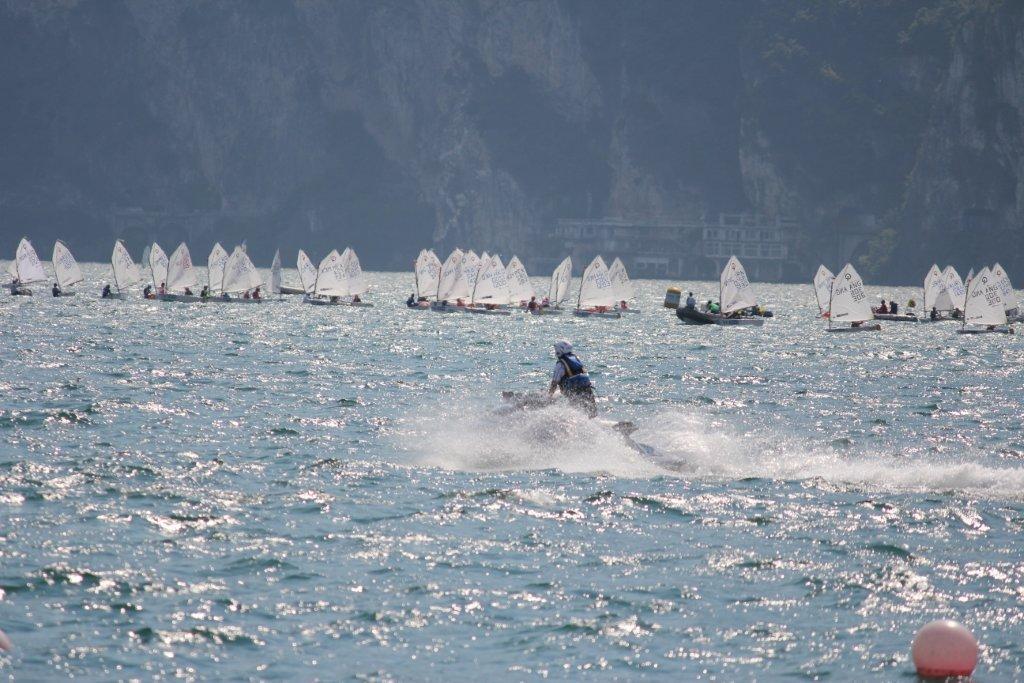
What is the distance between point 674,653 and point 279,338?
55263 mm

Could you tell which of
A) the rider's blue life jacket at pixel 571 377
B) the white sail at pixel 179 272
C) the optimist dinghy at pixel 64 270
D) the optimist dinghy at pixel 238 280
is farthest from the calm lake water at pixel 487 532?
the optimist dinghy at pixel 64 270

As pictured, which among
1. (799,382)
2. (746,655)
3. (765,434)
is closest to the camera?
(746,655)

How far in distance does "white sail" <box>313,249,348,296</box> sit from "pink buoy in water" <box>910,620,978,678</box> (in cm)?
9211

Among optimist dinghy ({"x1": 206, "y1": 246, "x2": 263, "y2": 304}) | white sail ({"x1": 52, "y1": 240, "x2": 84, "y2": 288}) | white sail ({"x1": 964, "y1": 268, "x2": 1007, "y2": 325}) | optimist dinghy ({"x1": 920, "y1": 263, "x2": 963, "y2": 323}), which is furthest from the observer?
white sail ({"x1": 52, "y1": 240, "x2": 84, "y2": 288})

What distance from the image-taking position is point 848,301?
89.1 m

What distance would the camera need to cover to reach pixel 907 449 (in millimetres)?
33406

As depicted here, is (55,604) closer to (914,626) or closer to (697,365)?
(914,626)

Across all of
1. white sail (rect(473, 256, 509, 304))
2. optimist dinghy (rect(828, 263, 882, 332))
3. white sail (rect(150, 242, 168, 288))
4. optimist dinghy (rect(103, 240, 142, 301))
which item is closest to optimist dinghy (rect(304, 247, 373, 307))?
white sail (rect(150, 242, 168, 288))

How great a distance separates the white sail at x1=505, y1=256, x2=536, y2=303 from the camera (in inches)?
→ 4043

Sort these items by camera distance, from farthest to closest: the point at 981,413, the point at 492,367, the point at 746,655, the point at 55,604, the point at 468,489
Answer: the point at 492,367
the point at 981,413
the point at 468,489
the point at 55,604
the point at 746,655

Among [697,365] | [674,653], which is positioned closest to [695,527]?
[674,653]

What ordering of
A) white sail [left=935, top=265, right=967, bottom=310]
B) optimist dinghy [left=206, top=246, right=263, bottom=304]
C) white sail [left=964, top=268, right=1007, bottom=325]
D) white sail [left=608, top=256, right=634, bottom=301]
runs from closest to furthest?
white sail [left=964, top=268, right=1007, bottom=325] → white sail [left=935, top=265, right=967, bottom=310] → white sail [left=608, top=256, right=634, bottom=301] → optimist dinghy [left=206, top=246, right=263, bottom=304]

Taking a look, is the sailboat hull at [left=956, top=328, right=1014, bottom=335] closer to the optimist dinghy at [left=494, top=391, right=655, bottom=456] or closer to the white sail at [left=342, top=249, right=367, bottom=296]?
the white sail at [left=342, top=249, right=367, bottom=296]

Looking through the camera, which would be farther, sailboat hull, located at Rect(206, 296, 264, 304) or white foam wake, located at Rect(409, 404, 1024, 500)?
sailboat hull, located at Rect(206, 296, 264, 304)
